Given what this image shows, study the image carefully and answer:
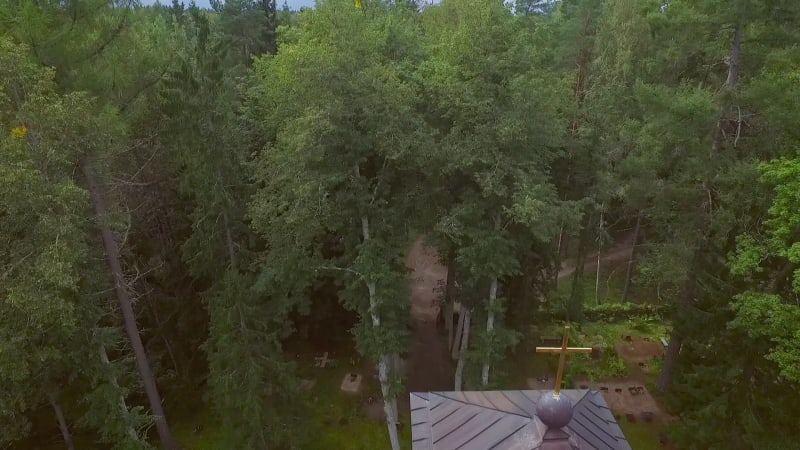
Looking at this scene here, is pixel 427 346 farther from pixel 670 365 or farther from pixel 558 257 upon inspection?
pixel 670 365

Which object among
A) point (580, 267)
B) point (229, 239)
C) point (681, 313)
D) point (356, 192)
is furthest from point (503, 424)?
point (580, 267)

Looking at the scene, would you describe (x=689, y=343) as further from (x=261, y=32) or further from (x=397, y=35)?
(x=261, y=32)

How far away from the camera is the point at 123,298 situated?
1362 centimetres

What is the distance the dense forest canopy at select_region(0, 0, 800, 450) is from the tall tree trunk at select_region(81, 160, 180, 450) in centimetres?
7

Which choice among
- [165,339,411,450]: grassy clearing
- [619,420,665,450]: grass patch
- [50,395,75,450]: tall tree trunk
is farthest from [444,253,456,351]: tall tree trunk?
[50,395,75,450]: tall tree trunk

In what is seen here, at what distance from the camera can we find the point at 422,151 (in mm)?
13164

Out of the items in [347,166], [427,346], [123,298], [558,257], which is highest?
[347,166]

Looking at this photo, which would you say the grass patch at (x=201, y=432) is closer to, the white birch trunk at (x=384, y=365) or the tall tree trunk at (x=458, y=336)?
the white birch trunk at (x=384, y=365)

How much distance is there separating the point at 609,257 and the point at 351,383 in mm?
19468

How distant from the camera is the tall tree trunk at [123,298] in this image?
12.4 metres

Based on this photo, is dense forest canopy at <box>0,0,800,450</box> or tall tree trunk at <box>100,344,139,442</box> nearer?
dense forest canopy at <box>0,0,800,450</box>

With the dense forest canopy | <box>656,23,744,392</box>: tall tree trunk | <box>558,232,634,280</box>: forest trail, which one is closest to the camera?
the dense forest canopy

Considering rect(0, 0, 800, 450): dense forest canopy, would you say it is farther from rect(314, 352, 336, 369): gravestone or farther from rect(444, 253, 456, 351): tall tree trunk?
rect(314, 352, 336, 369): gravestone

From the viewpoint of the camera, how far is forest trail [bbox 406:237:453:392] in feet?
67.1
